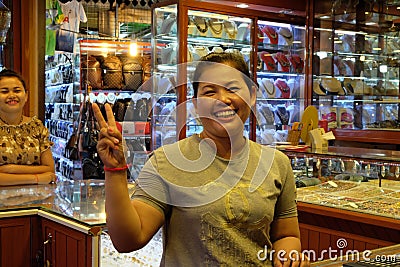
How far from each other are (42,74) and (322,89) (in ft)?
11.3

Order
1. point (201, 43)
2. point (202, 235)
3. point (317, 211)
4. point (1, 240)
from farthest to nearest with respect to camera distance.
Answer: point (201, 43) → point (317, 211) → point (1, 240) → point (202, 235)

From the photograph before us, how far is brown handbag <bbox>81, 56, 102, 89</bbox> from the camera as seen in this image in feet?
21.7

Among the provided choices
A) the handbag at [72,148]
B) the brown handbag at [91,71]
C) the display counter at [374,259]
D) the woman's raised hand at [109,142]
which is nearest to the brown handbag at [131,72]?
the brown handbag at [91,71]

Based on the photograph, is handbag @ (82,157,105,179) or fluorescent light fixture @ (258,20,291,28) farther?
fluorescent light fixture @ (258,20,291,28)

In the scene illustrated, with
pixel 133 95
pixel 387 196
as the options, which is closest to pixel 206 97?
pixel 387 196

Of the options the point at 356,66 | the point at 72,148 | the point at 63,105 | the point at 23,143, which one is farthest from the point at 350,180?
the point at 63,105

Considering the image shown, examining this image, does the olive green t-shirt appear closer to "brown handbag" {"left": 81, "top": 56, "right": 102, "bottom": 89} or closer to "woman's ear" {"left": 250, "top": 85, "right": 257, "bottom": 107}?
"woman's ear" {"left": 250, "top": 85, "right": 257, "bottom": 107}

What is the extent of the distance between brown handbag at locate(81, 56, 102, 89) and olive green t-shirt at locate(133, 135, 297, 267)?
5083mm

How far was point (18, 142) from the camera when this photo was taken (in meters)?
3.92

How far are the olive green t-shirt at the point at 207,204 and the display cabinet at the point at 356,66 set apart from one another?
17.3 ft

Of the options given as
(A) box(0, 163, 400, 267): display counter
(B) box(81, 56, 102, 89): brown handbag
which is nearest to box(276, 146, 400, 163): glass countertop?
(A) box(0, 163, 400, 267): display counter

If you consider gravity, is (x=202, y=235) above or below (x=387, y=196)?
above

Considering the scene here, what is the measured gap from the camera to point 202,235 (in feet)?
5.26

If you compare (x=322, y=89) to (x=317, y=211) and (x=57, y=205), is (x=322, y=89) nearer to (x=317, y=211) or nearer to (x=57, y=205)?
(x=317, y=211)
